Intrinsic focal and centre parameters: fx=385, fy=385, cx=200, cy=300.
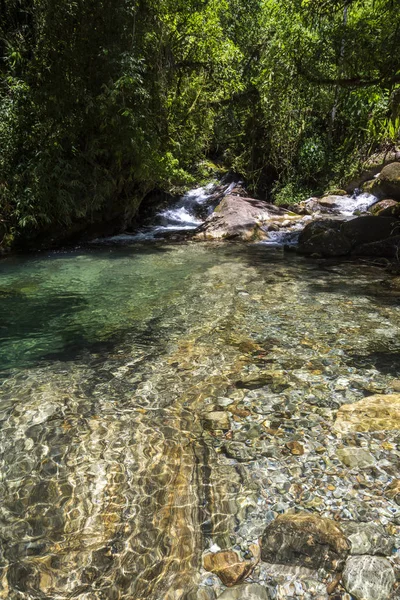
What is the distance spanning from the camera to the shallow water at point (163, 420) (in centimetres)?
206

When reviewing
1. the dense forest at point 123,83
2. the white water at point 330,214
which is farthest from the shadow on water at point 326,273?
the dense forest at point 123,83

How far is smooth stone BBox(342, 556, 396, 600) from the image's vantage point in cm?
178

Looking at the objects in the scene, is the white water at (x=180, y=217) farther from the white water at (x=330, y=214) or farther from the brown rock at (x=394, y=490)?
the brown rock at (x=394, y=490)

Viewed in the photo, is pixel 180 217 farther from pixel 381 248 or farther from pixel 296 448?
pixel 296 448

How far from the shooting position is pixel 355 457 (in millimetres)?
2633

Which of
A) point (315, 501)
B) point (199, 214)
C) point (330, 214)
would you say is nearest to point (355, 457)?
point (315, 501)

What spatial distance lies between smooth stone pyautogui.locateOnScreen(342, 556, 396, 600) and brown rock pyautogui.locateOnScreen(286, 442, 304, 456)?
2.65ft

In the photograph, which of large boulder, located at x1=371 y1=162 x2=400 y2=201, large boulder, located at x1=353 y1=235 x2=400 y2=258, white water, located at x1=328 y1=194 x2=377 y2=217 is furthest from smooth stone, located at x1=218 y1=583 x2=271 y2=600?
large boulder, located at x1=371 y1=162 x2=400 y2=201

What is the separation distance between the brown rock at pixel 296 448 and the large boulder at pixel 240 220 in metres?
10.2

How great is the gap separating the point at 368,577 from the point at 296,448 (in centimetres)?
96

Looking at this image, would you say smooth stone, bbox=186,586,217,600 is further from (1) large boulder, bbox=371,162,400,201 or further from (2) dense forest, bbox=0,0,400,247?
(1) large boulder, bbox=371,162,400,201

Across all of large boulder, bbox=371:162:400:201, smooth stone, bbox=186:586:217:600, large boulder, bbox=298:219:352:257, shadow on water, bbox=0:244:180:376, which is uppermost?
large boulder, bbox=371:162:400:201

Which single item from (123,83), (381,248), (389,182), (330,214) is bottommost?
(381,248)

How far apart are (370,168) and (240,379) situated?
608 inches
